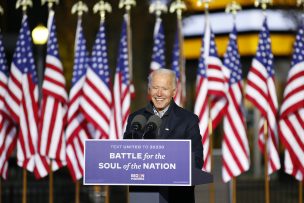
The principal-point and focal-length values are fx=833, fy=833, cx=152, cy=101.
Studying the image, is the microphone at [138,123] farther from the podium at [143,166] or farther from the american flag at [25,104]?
the american flag at [25,104]

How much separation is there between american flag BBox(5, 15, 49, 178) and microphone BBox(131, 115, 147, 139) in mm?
6695

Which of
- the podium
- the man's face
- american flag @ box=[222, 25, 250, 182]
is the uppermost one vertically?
american flag @ box=[222, 25, 250, 182]

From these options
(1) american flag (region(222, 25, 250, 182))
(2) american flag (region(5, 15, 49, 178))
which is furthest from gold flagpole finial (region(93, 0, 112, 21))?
(1) american flag (region(222, 25, 250, 182))

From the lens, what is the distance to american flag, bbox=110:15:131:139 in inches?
458

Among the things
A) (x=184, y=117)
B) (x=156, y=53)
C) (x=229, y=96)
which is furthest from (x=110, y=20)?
(x=184, y=117)

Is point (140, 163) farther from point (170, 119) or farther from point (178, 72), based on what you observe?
point (178, 72)

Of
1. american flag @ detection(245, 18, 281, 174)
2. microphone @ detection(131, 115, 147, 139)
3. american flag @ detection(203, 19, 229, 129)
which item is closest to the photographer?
microphone @ detection(131, 115, 147, 139)

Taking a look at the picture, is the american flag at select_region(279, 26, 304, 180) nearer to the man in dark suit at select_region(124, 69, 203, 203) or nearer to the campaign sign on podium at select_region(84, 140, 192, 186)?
the man in dark suit at select_region(124, 69, 203, 203)

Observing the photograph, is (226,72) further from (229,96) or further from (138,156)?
(138,156)

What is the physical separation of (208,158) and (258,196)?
6.55 m

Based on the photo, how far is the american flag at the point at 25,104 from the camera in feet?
38.8

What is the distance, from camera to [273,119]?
37.9 ft

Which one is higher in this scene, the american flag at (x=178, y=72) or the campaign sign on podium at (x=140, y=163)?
the american flag at (x=178, y=72)

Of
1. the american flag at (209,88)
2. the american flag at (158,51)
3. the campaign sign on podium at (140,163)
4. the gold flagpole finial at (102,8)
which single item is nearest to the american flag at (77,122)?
the gold flagpole finial at (102,8)
